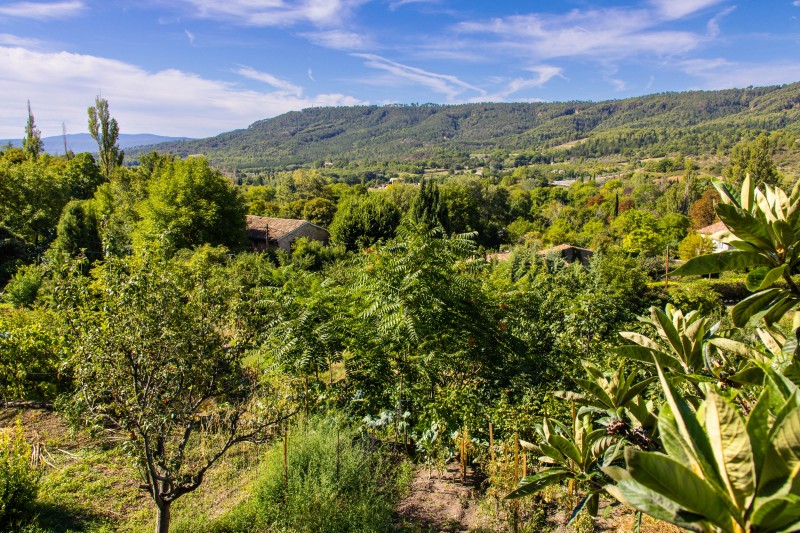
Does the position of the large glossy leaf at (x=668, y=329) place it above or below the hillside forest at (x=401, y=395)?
above

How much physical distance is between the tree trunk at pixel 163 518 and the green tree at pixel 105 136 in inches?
1682

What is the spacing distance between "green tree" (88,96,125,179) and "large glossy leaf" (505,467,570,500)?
46.2 meters

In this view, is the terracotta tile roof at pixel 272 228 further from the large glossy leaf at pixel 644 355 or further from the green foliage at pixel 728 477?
the green foliage at pixel 728 477

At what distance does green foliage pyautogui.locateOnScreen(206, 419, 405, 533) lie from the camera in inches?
198

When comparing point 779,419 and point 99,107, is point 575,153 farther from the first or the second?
point 779,419

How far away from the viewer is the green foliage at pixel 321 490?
5039 millimetres

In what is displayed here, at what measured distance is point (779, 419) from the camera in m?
1.04

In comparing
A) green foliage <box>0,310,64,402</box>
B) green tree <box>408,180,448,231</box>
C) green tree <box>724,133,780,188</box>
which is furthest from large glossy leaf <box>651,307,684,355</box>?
green tree <box>724,133,780,188</box>

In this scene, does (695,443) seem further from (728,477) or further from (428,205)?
(428,205)

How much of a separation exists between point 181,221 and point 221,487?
1886 cm

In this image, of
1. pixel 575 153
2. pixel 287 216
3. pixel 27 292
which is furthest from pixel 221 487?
pixel 575 153

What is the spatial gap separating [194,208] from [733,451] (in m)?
25.9

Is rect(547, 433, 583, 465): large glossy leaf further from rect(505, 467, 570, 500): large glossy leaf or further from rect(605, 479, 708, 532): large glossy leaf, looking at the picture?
rect(605, 479, 708, 532): large glossy leaf

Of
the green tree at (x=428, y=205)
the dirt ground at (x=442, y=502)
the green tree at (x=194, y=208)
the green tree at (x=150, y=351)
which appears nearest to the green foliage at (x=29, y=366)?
the green tree at (x=150, y=351)
